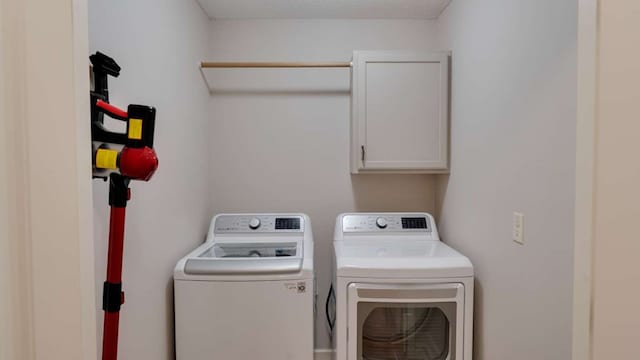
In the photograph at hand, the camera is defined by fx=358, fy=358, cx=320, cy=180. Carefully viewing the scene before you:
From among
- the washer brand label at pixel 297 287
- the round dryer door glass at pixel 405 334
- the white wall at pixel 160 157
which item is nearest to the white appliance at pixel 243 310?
the washer brand label at pixel 297 287

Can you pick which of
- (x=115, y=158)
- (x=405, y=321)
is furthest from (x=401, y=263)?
(x=115, y=158)

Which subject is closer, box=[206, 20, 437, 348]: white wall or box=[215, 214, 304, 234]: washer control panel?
box=[215, 214, 304, 234]: washer control panel

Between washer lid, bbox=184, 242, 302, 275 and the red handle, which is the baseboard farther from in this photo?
the red handle

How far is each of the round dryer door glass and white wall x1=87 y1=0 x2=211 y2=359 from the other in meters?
1.03

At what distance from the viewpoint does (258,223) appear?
2336mm

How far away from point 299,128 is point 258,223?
0.74m

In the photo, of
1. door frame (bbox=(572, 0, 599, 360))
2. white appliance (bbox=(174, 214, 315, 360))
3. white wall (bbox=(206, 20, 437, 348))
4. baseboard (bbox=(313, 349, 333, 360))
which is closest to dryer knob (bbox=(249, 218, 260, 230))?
white wall (bbox=(206, 20, 437, 348))

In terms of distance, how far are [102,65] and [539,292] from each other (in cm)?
162

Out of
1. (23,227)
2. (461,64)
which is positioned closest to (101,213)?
(23,227)

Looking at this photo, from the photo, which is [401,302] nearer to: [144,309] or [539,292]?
[539,292]

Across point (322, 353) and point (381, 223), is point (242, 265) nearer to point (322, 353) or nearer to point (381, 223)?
point (381, 223)

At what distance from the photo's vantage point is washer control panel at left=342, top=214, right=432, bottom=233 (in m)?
2.35

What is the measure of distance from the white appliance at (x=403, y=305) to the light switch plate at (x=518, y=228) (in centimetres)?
38

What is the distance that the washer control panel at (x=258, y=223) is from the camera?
232cm
